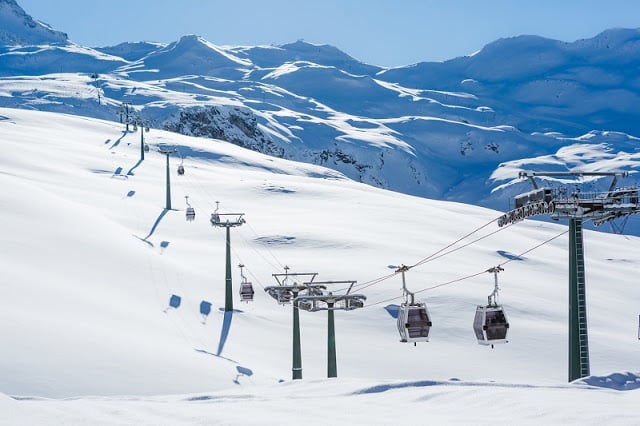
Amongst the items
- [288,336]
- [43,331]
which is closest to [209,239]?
[288,336]

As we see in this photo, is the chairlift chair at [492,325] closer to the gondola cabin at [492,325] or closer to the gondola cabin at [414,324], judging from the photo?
the gondola cabin at [492,325]

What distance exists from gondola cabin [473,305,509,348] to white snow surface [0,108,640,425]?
2694mm

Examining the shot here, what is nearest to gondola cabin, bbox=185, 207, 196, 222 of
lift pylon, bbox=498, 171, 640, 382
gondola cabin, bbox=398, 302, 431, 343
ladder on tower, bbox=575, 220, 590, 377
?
lift pylon, bbox=498, 171, 640, 382

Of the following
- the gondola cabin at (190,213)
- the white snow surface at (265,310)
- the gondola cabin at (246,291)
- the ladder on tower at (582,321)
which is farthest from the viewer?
the gondola cabin at (190,213)

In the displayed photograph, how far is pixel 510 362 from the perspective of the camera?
34.5 metres

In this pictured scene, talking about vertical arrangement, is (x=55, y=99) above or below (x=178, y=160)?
above

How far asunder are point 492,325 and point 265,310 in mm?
20352

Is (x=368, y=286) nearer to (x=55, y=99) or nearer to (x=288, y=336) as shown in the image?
(x=288, y=336)

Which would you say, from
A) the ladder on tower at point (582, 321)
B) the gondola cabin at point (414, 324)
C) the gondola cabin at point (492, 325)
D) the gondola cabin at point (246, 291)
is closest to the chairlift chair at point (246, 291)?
the gondola cabin at point (246, 291)

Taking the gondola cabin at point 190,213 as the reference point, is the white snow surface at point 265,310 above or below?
below

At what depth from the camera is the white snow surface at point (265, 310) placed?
46.9 feet

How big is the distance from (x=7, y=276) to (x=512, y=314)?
24368 mm

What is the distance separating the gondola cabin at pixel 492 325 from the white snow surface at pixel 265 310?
2.69m

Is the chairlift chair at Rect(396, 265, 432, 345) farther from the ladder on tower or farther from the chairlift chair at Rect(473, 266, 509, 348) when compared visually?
the ladder on tower
